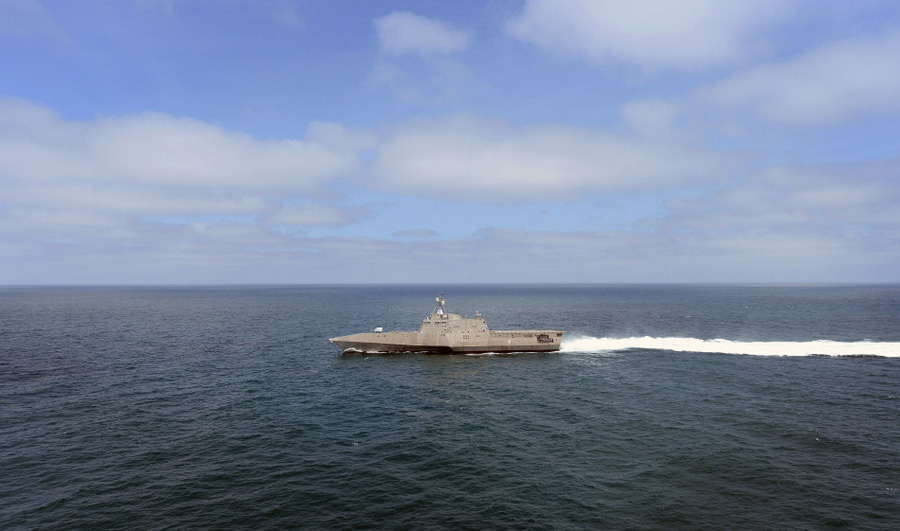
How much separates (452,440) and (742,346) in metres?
80.8

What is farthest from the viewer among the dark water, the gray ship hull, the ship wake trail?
the gray ship hull

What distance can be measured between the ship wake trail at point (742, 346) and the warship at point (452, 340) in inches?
306

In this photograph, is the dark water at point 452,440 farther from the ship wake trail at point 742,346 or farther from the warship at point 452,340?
the warship at point 452,340

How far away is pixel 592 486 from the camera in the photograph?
116ft

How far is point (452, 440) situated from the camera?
4594cm

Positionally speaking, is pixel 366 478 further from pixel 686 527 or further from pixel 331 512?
pixel 686 527

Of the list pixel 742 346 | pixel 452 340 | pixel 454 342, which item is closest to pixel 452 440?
pixel 452 340

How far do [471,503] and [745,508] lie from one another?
809 inches

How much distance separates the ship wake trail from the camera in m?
86.6

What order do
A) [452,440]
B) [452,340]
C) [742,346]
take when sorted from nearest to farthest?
[452,440]
[452,340]
[742,346]

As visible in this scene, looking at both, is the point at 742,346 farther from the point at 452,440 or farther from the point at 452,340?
the point at 452,440

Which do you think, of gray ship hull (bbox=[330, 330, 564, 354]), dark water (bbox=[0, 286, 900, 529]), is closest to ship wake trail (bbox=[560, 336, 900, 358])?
dark water (bbox=[0, 286, 900, 529])

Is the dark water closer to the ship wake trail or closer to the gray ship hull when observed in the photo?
the ship wake trail

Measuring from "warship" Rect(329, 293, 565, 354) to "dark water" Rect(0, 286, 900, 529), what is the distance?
373 centimetres
